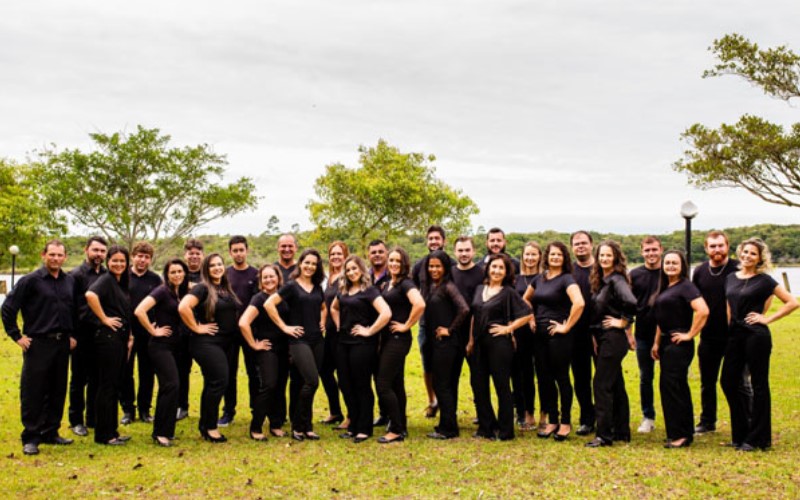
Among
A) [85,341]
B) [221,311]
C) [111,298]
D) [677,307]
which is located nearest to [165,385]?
[221,311]

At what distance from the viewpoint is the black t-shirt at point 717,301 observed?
7.65 m

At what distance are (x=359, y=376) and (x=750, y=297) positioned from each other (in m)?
4.16

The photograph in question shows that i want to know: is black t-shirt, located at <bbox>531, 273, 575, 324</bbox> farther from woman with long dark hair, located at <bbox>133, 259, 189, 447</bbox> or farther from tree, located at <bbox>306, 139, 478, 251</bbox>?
tree, located at <bbox>306, 139, 478, 251</bbox>

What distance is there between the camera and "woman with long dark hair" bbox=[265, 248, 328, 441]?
7.57 m

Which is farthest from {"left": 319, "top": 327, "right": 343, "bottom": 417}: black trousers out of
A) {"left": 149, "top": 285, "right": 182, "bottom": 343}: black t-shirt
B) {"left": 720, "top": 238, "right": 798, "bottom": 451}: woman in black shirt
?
{"left": 720, "top": 238, "right": 798, "bottom": 451}: woman in black shirt

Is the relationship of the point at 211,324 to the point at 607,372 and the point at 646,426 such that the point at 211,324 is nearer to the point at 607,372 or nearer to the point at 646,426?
the point at 607,372

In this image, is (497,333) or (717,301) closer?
(497,333)

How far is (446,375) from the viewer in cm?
775

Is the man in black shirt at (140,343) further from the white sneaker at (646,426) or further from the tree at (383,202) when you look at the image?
the tree at (383,202)

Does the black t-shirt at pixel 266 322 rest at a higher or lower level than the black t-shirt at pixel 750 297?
lower

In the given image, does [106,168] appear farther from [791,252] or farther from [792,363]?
[791,252]

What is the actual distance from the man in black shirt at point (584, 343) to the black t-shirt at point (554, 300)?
0.53 ft

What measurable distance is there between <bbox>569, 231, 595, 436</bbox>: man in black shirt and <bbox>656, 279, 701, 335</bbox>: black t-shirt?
0.77m

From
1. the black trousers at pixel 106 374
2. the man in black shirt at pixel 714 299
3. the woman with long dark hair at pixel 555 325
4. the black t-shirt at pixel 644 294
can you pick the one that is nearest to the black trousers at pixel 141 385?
the black trousers at pixel 106 374
